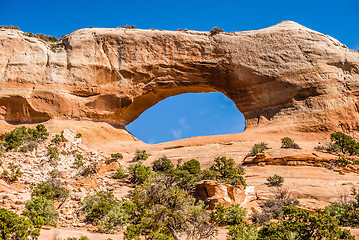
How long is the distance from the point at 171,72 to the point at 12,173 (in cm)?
1807

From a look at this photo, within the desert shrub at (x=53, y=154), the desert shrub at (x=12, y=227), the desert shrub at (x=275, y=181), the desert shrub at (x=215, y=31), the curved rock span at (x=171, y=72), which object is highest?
the desert shrub at (x=215, y=31)

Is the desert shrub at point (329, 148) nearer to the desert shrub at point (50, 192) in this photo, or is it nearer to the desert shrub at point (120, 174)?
the desert shrub at point (120, 174)

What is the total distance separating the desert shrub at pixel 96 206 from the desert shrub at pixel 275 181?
7509 millimetres

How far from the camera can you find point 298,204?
54.1 ft

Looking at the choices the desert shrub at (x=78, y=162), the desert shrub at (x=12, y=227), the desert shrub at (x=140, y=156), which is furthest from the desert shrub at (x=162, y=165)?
the desert shrub at (x=12, y=227)

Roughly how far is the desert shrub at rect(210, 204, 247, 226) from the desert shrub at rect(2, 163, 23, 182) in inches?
376

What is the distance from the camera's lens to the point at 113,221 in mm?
14367

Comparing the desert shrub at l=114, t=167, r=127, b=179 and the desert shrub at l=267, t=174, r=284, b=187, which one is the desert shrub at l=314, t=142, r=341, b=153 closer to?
the desert shrub at l=267, t=174, r=284, b=187

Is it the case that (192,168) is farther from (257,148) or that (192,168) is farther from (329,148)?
(329,148)

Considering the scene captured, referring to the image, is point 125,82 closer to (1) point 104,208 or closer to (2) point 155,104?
(2) point 155,104

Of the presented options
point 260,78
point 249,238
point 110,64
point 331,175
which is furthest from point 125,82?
point 249,238

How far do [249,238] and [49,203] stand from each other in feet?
25.4

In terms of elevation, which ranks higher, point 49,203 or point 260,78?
point 260,78

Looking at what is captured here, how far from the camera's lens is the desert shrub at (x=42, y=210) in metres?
13.9
